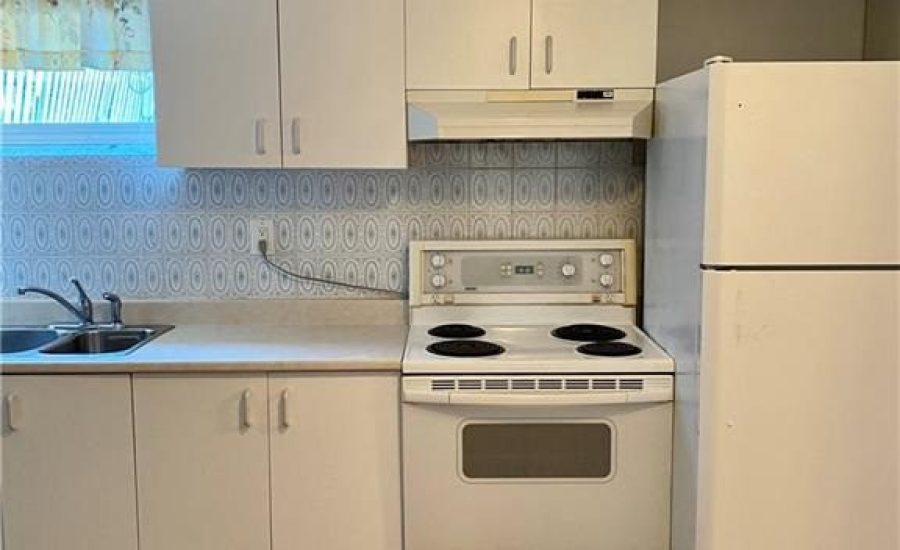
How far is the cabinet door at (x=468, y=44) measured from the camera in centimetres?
230

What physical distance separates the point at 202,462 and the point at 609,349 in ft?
3.89

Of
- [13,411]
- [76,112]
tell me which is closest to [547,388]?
[13,411]

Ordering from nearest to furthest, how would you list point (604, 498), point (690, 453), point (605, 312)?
point (690, 453) → point (604, 498) → point (605, 312)

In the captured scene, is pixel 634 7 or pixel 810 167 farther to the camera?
pixel 634 7

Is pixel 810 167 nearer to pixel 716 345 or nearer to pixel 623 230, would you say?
pixel 716 345

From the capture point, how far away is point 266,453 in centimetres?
221

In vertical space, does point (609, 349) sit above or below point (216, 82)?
below

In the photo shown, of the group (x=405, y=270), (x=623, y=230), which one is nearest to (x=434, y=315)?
(x=405, y=270)

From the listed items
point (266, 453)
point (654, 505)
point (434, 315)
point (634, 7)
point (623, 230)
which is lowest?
point (654, 505)

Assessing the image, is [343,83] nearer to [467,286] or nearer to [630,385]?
[467,286]

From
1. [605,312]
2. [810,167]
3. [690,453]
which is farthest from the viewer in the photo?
[605,312]

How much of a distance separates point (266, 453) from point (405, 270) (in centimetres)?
81

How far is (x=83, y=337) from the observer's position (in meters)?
2.57

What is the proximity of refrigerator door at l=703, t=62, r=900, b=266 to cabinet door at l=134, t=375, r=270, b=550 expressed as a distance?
1.32 meters
